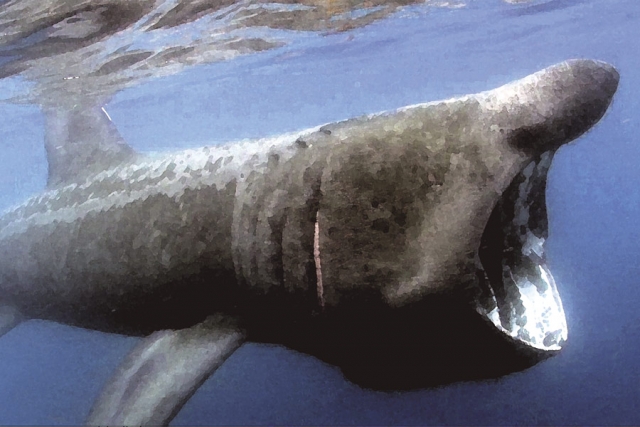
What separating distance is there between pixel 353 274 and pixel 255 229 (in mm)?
618

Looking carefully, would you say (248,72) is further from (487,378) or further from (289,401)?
(487,378)

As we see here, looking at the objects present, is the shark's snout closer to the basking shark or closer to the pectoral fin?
the basking shark

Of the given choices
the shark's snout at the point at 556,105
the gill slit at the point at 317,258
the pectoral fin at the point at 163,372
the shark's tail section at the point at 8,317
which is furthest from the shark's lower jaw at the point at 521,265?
the shark's tail section at the point at 8,317

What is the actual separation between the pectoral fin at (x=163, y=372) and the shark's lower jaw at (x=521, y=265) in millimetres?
1523

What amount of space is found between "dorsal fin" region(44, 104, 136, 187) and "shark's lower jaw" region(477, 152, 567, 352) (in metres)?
2.84

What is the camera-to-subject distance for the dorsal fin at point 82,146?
480cm

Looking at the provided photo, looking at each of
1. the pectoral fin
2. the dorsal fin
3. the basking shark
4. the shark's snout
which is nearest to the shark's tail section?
the dorsal fin

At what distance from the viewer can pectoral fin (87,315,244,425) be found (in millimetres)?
3004

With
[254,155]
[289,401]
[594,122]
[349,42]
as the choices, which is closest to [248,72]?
[349,42]

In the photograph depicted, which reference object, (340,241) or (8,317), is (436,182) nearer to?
(340,241)

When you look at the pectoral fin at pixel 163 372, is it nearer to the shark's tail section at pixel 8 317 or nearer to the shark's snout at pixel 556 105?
the shark's snout at pixel 556 105

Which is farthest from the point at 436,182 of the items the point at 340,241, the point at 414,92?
the point at 414,92

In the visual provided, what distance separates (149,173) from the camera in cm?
388

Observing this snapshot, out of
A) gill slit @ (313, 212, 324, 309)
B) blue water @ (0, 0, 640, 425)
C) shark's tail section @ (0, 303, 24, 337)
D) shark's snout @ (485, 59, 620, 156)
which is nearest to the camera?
shark's snout @ (485, 59, 620, 156)
